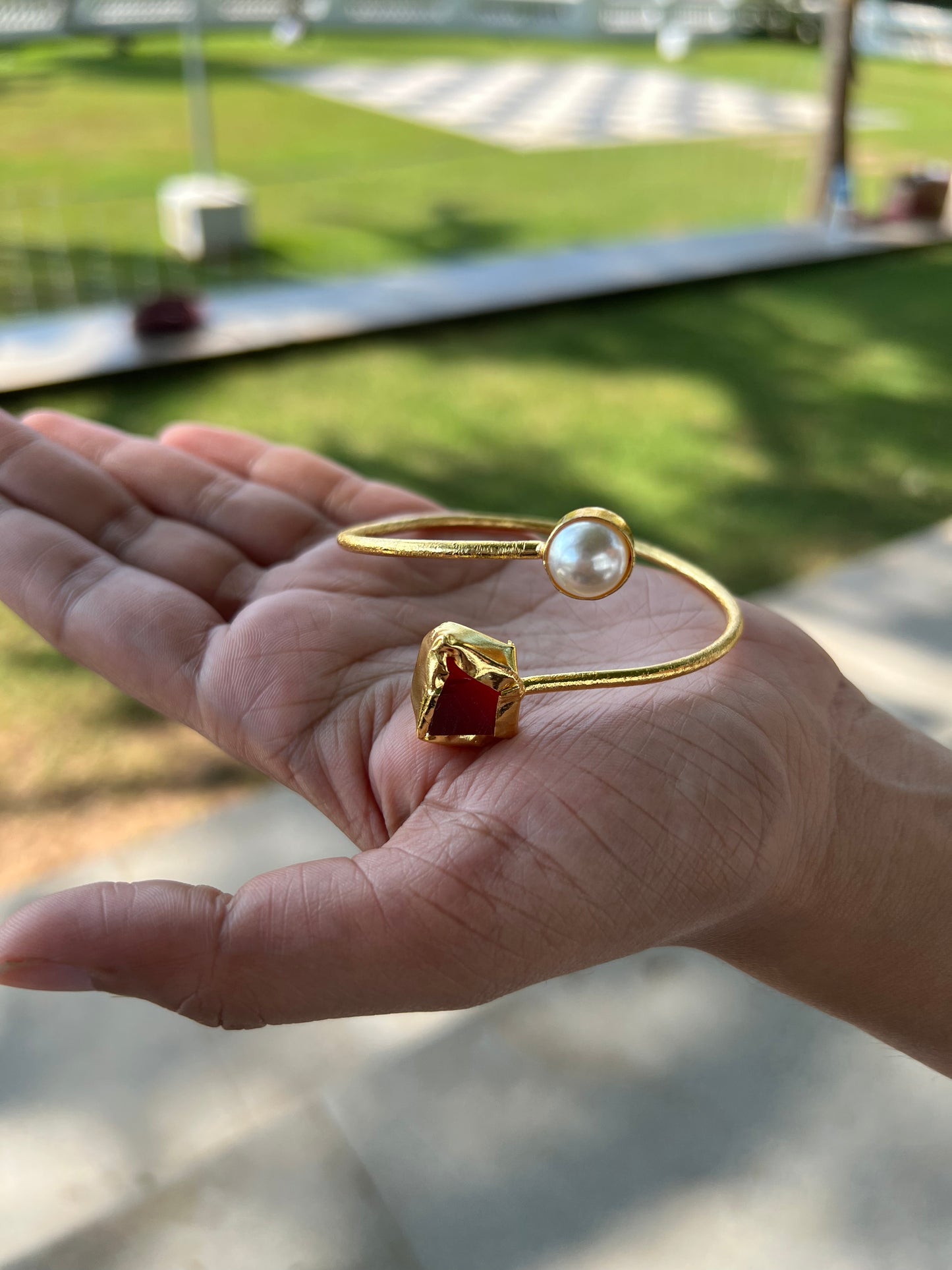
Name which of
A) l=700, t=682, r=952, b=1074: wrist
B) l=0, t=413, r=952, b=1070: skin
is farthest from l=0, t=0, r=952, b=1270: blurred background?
l=0, t=413, r=952, b=1070: skin

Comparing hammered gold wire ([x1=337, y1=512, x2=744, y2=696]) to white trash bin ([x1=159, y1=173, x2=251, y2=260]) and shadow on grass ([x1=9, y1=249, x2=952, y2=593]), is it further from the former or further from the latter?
white trash bin ([x1=159, y1=173, x2=251, y2=260])

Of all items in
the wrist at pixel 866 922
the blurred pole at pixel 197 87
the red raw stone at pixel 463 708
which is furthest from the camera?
the blurred pole at pixel 197 87

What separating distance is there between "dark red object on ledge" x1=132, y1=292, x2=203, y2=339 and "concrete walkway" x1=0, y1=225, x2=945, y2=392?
0.14 feet

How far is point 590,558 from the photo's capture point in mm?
1479

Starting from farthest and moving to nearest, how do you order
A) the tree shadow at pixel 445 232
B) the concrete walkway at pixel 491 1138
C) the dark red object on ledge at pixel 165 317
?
the tree shadow at pixel 445 232
the dark red object on ledge at pixel 165 317
the concrete walkway at pixel 491 1138

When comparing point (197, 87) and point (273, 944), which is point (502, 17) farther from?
point (273, 944)

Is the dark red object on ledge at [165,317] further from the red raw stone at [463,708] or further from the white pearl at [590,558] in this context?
the red raw stone at [463,708]

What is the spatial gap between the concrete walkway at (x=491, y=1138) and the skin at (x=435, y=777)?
1.24ft

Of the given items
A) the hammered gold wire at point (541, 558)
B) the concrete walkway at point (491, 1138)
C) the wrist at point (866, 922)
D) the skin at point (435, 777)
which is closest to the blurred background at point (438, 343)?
the concrete walkway at point (491, 1138)

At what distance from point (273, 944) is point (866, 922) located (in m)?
0.81

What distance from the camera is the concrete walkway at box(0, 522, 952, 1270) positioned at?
1.54 metres

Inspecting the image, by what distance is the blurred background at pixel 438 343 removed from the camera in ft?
6.02

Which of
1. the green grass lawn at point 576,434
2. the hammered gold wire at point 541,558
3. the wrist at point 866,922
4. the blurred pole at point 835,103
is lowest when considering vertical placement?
the green grass lawn at point 576,434

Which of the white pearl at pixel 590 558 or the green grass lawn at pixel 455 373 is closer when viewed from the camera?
the white pearl at pixel 590 558
